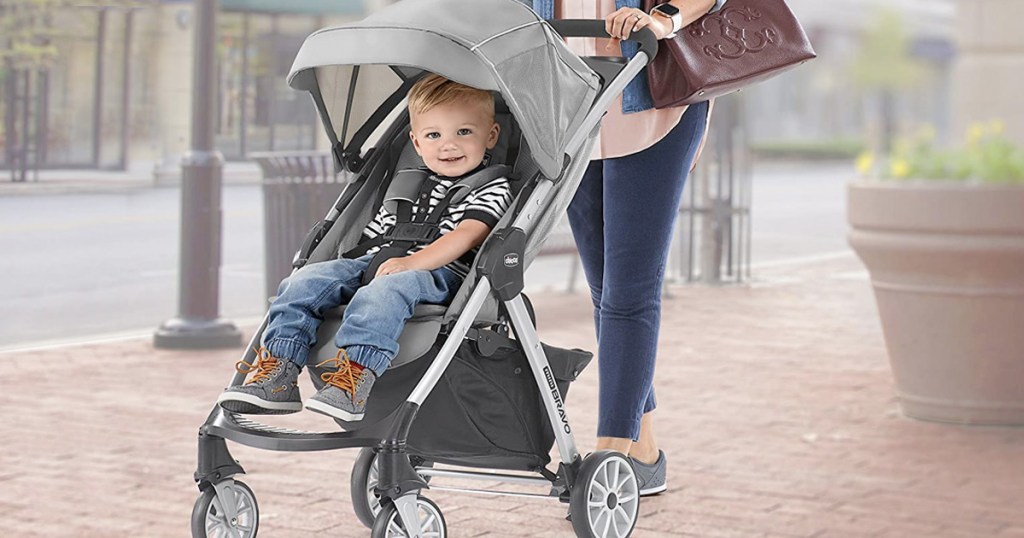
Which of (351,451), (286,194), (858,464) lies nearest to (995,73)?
(286,194)

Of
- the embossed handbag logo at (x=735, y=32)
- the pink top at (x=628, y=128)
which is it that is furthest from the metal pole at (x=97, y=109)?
the embossed handbag logo at (x=735, y=32)

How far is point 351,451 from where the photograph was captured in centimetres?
551

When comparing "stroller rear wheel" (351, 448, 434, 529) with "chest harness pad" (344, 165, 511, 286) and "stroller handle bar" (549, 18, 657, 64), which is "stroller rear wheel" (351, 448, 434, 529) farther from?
"stroller handle bar" (549, 18, 657, 64)

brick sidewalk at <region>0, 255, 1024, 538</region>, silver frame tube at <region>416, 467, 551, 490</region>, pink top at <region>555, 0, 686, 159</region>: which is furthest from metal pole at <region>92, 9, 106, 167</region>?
silver frame tube at <region>416, 467, 551, 490</region>

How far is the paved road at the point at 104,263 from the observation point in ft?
30.6

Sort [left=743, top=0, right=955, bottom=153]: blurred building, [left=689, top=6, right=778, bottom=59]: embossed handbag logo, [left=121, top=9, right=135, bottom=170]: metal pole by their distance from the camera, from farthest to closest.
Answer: [left=743, top=0, right=955, bottom=153]: blurred building
[left=121, top=9, right=135, bottom=170]: metal pole
[left=689, top=6, right=778, bottom=59]: embossed handbag logo

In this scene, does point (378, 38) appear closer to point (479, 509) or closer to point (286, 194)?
point (479, 509)

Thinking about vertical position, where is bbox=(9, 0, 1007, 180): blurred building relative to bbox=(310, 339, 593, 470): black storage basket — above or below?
above

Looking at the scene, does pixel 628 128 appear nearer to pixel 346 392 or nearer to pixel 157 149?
pixel 346 392

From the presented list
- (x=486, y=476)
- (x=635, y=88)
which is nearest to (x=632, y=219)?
(x=635, y=88)

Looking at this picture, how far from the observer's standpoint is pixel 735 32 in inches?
172

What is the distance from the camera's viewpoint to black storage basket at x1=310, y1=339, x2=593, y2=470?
3.67 m

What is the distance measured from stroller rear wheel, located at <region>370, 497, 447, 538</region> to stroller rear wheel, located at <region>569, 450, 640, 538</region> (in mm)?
363

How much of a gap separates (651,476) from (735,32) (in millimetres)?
1369
